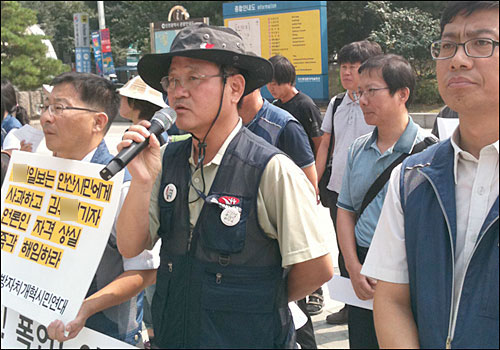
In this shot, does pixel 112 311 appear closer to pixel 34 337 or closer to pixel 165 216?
pixel 34 337

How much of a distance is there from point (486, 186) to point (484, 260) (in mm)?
199

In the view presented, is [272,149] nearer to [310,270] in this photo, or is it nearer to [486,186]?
[310,270]

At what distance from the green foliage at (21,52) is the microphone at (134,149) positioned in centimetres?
1871

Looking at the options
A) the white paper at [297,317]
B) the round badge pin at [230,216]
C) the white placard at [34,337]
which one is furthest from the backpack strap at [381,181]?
the white placard at [34,337]

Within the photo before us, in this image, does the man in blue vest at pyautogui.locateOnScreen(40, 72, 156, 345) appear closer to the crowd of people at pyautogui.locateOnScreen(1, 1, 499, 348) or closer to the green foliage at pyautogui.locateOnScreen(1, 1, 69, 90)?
the crowd of people at pyautogui.locateOnScreen(1, 1, 499, 348)

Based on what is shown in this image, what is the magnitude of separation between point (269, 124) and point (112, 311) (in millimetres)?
1856

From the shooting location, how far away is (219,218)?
6.25 feet

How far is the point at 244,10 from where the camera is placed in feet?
38.0

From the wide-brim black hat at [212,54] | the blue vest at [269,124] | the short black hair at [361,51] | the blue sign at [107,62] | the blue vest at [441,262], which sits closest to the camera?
the blue vest at [441,262]

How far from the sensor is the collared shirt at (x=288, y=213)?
1.91 m

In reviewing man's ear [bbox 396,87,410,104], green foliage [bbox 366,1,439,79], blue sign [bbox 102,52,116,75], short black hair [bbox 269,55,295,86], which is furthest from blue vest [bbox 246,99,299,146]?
blue sign [bbox 102,52,116,75]

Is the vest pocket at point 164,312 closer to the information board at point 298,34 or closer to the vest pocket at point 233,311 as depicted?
the vest pocket at point 233,311

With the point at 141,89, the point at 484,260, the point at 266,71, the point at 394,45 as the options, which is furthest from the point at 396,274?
the point at 394,45

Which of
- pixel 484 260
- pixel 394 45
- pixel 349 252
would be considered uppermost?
pixel 394 45
